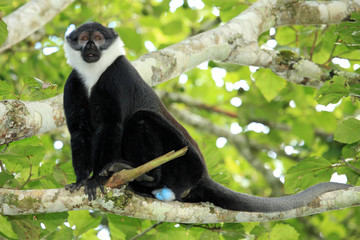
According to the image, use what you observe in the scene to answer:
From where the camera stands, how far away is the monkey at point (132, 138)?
12.6 ft

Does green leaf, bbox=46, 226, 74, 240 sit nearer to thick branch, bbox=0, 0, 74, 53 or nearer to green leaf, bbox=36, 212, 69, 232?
green leaf, bbox=36, 212, 69, 232

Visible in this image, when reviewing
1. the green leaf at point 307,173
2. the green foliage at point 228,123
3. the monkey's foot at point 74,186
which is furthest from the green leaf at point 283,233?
the monkey's foot at point 74,186

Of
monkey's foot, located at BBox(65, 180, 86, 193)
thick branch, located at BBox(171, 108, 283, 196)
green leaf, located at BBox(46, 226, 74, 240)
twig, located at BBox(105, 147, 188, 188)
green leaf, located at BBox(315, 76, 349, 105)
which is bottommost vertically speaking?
thick branch, located at BBox(171, 108, 283, 196)

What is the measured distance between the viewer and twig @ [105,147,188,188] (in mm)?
2988

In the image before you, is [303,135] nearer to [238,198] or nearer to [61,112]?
[238,198]

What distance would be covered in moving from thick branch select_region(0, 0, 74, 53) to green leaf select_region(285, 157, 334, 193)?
11.2 feet

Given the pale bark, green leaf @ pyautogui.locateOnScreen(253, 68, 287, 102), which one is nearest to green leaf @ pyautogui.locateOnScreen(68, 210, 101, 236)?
the pale bark

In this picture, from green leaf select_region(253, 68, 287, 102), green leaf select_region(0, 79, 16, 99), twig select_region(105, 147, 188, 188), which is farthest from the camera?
green leaf select_region(253, 68, 287, 102)

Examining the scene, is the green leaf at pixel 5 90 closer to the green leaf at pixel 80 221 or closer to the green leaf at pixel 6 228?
the green leaf at pixel 6 228

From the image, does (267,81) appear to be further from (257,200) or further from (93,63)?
Result: (93,63)

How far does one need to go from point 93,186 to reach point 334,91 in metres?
2.24

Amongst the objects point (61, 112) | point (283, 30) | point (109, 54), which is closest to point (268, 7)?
point (283, 30)

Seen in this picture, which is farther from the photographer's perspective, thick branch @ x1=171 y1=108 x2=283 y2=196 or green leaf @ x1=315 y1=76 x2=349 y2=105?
thick branch @ x1=171 y1=108 x2=283 y2=196

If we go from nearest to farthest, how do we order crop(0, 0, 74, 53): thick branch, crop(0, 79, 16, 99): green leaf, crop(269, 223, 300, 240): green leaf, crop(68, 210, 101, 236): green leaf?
1. crop(0, 79, 16, 99): green leaf
2. crop(68, 210, 101, 236): green leaf
3. crop(269, 223, 300, 240): green leaf
4. crop(0, 0, 74, 53): thick branch
